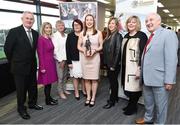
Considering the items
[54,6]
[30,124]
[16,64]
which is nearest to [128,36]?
[16,64]

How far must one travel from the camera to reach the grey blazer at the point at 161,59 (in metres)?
2.43

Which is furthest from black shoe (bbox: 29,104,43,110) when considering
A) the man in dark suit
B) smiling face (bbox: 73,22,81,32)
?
smiling face (bbox: 73,22,81,32)

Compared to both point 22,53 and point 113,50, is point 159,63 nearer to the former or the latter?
point 113,50

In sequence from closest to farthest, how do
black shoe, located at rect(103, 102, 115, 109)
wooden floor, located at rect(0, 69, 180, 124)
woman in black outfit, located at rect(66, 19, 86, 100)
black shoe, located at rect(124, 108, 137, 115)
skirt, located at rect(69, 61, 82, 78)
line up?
wooden floor, located at rect(0, 69, 180, 124) < black shoe, located at rect(124, 108, 137, 115) < black shoe, located at rect(103, 102, 115, 109) < woman in black outfit, located at rect(66, 19, 86, 100) < skirt, located at rect(69, 61, 82, 78)

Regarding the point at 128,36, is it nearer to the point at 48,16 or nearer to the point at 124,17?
the point at 124,17

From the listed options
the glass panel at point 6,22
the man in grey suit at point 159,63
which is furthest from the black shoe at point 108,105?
the glass panel at point 6,22

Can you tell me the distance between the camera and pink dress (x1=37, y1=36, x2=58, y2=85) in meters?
3.39

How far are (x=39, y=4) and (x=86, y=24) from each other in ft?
12.9

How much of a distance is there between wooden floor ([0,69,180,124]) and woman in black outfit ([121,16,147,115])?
0.27m

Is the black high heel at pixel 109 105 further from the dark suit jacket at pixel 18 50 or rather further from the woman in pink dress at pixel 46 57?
the dark suit jacket at pixel 18 50

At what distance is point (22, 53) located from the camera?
9.98 ft

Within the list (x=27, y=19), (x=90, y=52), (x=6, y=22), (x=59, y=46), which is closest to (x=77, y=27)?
(x=59, y=46)

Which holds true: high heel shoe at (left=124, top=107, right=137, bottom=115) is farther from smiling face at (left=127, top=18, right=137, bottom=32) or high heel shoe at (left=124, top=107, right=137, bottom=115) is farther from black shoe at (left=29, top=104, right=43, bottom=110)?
black shoe at (left=29, top=104, right=43, bottom=110)

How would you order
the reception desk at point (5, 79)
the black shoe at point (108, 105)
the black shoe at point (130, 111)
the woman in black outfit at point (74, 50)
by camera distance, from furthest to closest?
the reception desk at point (5, 79) < the woman in black outfit at point (74, 50) < the black shoe at point (108, 105) < the black shoe at point (130, 111)
